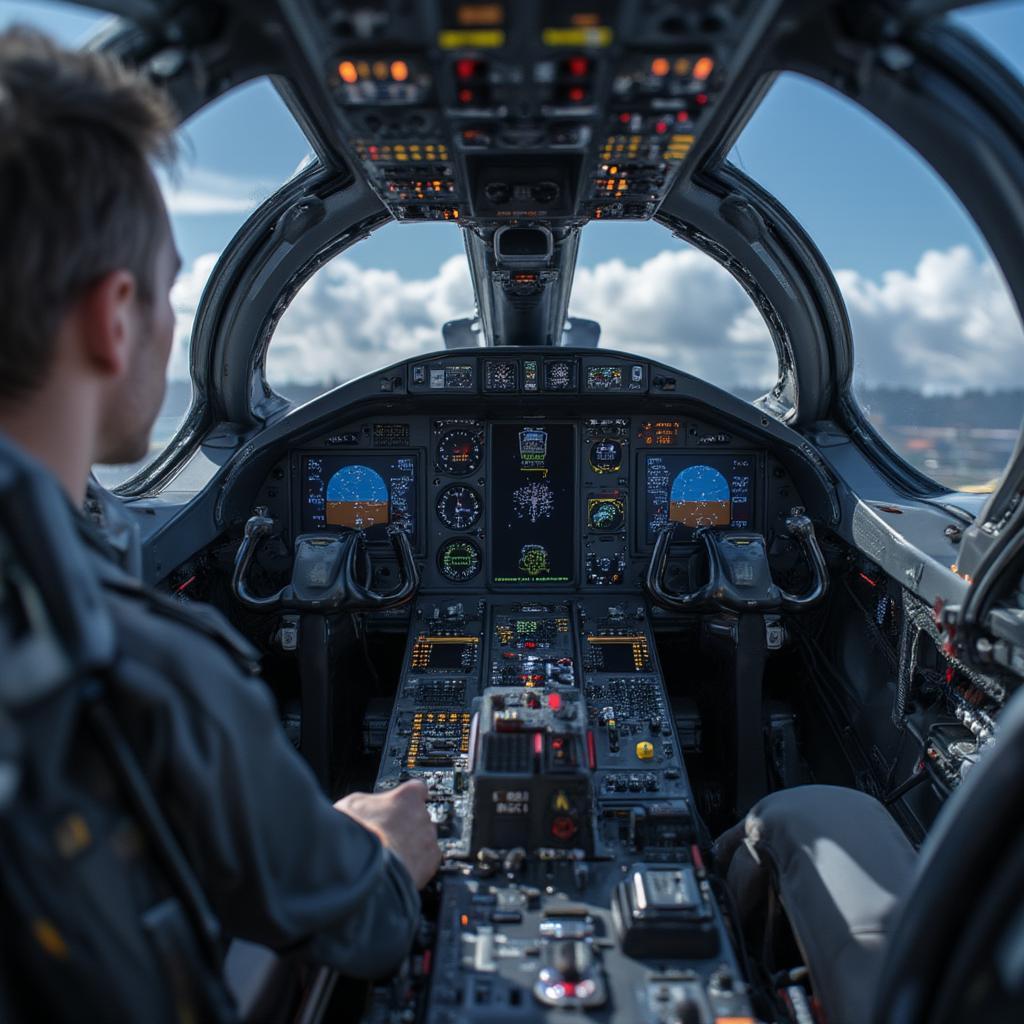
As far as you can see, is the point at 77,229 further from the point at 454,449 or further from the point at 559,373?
the point at 454,449

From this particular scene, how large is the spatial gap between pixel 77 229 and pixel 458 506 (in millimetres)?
3102

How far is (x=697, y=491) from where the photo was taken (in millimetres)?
4078

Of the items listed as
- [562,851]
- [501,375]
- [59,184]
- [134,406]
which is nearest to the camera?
[59,184]

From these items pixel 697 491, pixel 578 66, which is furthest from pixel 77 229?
pixel 697 491

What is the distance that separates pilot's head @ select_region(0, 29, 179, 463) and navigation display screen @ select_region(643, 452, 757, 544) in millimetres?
3099

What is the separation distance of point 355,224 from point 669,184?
164 centimetres

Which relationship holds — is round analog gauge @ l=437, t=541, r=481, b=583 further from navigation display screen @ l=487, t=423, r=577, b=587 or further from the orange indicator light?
the orange indicator light

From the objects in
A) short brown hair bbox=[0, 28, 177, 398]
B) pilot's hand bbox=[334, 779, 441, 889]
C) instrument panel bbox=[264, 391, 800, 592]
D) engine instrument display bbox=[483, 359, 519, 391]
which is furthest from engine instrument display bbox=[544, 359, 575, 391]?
short brown hair bbox=[0, 28, 177, 398]

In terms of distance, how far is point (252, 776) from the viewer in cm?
113

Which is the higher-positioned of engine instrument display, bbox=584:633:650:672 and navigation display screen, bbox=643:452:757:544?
navigation display screen, bbox=643:452:757:544

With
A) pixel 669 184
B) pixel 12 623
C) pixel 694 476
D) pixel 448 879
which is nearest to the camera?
pixel 12 623

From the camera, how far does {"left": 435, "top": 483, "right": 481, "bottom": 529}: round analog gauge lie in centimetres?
412

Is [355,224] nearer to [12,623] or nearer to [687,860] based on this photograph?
[687,860]

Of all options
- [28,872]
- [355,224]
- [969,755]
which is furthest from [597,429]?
[28,872]
